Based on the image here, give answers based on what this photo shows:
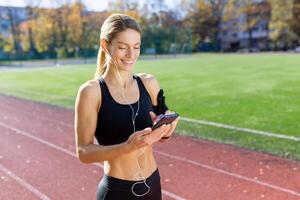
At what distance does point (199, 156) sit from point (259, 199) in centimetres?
194

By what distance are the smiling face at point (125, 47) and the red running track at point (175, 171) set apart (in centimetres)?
319

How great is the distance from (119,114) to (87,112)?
6.6 inches

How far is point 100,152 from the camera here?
185 cm

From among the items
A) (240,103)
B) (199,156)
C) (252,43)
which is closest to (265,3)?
(252,43)

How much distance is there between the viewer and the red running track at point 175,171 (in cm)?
495

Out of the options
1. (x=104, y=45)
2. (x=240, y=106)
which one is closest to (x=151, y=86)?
(x=104, y=45)

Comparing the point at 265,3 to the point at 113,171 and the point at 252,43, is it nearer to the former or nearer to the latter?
the point at 252,43

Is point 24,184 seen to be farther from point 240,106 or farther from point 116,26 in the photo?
point 240,106

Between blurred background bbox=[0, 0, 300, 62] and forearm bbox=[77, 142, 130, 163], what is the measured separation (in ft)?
149

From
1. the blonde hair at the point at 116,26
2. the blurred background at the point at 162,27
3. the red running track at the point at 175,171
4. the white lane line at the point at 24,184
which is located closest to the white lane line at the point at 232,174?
the red running track at the point at 175,171

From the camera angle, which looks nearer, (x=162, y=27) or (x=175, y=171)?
(x=175, y=171)

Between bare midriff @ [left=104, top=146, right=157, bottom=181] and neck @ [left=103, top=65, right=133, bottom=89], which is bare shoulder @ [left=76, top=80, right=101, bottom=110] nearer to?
neck @ [left=103, top=65, right=133, bottom=89]

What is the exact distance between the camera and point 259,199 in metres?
4.63

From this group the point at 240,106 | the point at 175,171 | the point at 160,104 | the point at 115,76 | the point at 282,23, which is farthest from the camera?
the point at 282,23
